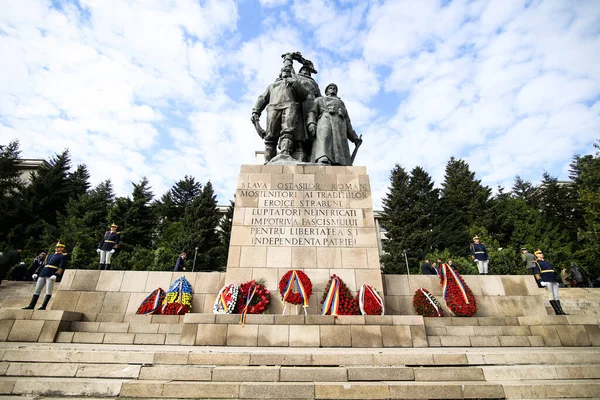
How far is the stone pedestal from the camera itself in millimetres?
8188

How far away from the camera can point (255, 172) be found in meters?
9.69

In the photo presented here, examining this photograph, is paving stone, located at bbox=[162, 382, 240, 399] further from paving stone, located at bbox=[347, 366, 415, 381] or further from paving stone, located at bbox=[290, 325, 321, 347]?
paving stone, located at bbox=[290, 325, 321, 347]

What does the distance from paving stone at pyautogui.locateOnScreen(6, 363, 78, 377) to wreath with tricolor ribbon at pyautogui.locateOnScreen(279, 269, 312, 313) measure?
4239mm

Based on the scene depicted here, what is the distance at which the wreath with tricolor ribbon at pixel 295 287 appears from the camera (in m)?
7.53

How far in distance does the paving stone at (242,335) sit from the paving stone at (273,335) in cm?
9

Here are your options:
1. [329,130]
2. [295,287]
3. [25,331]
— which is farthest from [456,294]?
[25,331]

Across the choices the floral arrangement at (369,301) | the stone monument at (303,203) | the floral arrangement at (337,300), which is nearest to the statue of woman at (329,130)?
the stone monument at (303,203)

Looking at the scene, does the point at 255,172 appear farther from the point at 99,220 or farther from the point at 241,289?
the point at 99,220

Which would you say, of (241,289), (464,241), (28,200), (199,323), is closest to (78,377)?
(199,323)

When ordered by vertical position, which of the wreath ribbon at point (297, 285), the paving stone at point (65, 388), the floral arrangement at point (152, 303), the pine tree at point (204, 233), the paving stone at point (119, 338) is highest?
the pine tree at point (204, 233)

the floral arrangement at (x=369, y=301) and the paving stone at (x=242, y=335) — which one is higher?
the floral arrangement at (x=369, y=301)

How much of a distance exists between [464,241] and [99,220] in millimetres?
37944

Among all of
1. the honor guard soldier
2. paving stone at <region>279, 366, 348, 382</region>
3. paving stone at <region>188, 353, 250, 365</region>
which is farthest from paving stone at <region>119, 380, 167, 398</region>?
the honor guard soldier

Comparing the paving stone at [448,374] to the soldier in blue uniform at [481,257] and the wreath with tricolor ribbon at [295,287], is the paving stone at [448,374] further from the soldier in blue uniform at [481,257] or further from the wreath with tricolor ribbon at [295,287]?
the soldier in blue uniform at [481,257]
